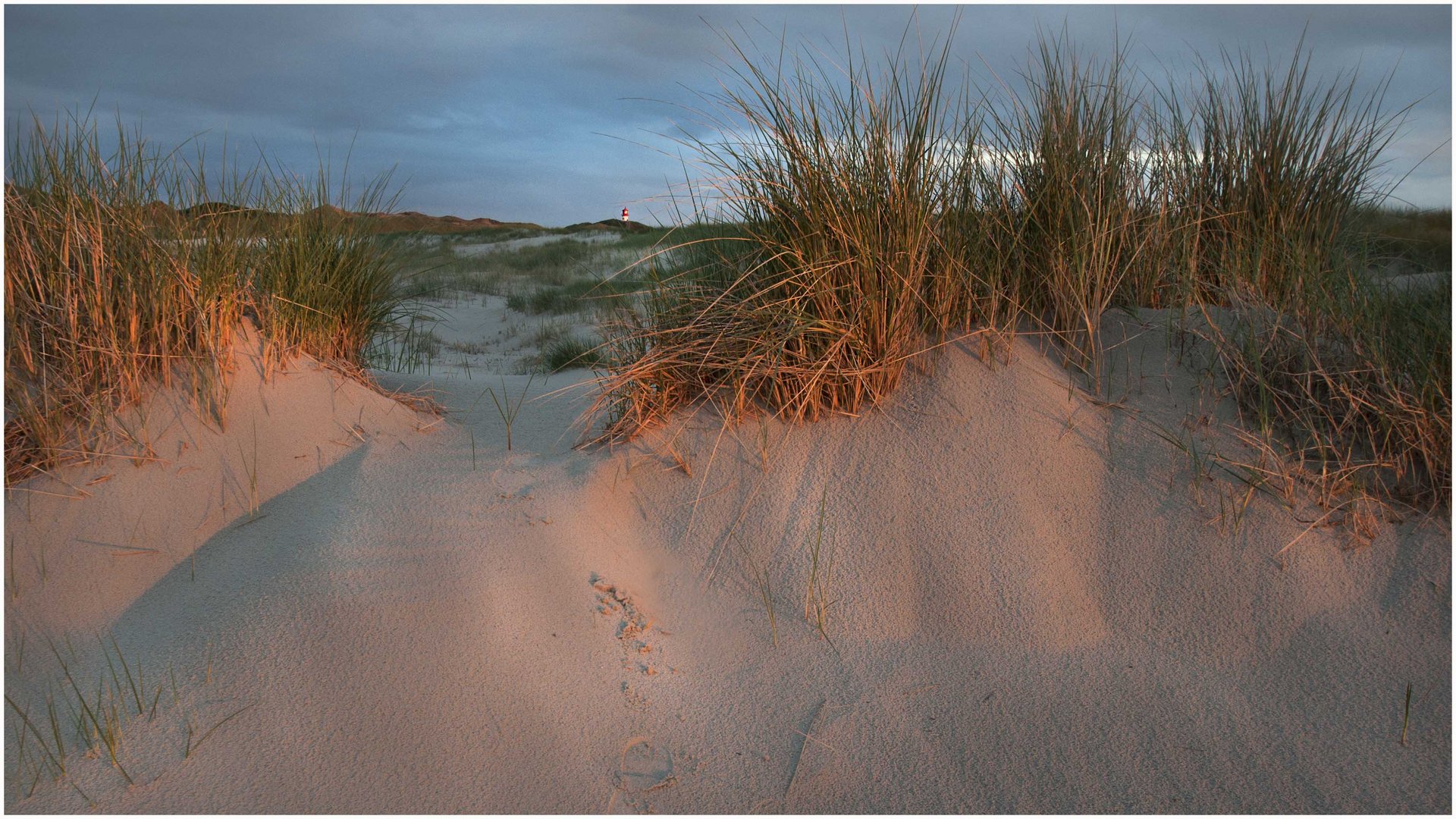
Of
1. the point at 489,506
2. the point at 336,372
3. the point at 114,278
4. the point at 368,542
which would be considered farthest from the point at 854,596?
the point at 114,278

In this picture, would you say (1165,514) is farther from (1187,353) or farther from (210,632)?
(210,632)

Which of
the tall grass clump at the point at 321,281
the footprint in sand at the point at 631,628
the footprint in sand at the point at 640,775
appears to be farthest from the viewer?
the tall grass clump at the point at 321,281

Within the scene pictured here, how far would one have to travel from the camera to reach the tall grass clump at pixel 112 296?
293 cm

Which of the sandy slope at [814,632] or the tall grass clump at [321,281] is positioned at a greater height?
the tall grass clump at [321,281]

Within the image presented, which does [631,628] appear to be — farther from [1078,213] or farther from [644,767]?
[1078,213]

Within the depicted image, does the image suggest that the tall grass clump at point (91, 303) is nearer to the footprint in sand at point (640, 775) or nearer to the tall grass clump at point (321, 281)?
the tall grass clump at point (321, 281)

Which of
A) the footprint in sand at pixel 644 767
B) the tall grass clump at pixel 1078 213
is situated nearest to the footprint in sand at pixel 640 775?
the footprint in sand at pixel 644 767

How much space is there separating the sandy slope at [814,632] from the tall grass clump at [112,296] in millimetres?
357

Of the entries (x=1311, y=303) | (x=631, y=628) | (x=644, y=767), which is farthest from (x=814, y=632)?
(x=1311, y=303)

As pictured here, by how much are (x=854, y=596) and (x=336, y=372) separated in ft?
7.06

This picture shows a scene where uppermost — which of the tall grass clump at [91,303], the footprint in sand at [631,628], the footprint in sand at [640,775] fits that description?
the tall grass clump at [91,303]

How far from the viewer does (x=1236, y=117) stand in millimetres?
3383

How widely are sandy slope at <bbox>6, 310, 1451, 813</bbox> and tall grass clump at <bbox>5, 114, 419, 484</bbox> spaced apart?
0.36m

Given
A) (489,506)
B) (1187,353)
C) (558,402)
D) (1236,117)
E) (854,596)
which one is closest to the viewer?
(854,596)
